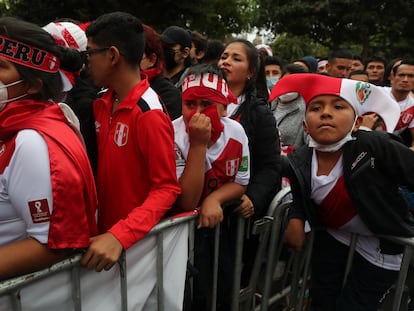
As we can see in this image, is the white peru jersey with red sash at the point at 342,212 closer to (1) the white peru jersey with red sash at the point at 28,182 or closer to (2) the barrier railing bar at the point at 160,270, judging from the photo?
(2) the barrier railing bar at the point at 160,270

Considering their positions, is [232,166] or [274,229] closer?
[232,166]

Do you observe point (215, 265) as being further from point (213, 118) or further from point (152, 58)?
point (152, 58)

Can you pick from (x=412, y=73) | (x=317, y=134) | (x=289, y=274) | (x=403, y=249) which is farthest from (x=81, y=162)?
(x=412, y=73)

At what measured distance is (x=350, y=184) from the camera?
233cm

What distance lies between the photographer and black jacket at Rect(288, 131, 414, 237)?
2250 millimetres

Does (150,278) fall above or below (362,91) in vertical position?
below

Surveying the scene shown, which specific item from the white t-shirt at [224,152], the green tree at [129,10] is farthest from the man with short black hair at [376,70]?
the green tree at [129,10]

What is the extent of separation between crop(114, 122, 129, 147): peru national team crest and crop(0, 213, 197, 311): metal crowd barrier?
1.34ft

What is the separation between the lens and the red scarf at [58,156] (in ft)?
4.84

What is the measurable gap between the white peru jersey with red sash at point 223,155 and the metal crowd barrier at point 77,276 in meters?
0.32

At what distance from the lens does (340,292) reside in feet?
8.70

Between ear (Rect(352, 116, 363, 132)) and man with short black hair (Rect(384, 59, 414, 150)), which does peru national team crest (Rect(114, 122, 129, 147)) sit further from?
man with short black hair (Rect(384, 59, 414, 150))

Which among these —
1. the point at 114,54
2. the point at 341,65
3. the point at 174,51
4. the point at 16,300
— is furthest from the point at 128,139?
the point at 341,65

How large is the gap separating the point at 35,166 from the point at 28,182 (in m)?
0.06
